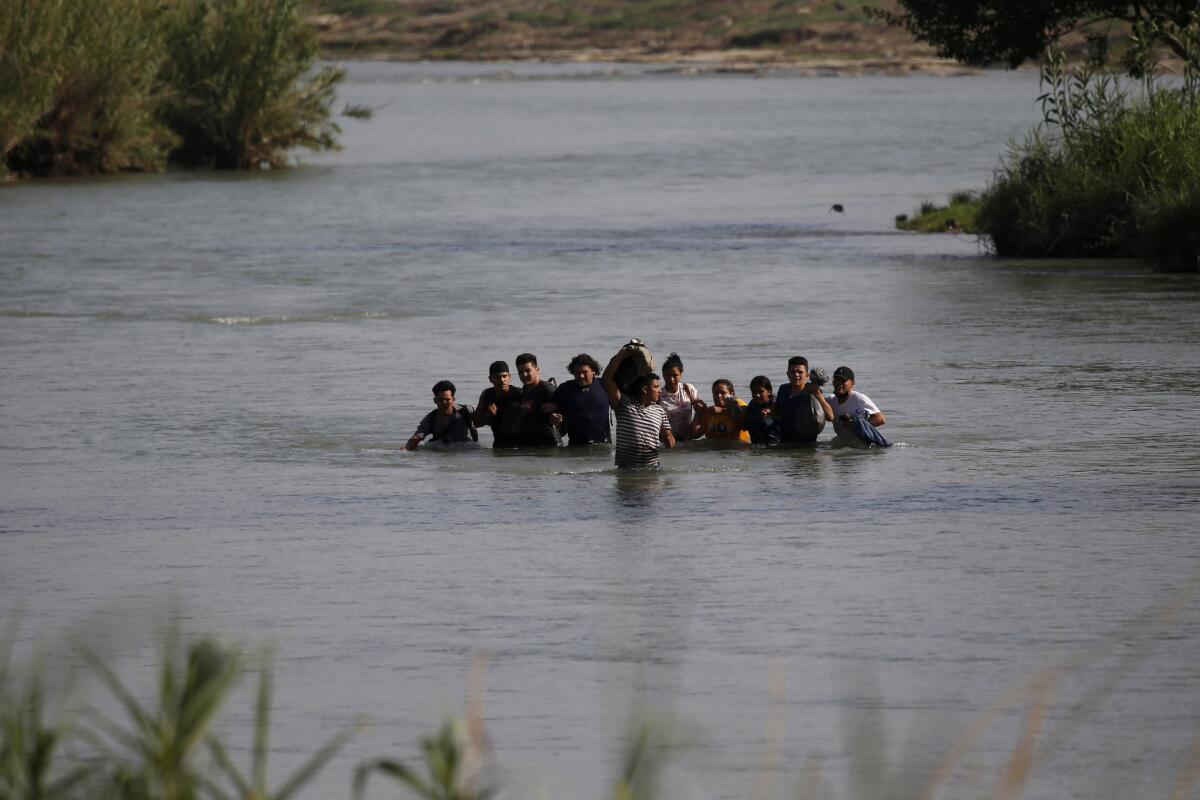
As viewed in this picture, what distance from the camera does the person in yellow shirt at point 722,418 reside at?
60.7 feet

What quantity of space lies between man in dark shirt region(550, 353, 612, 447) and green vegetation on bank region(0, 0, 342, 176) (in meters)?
37.8

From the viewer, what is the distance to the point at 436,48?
186500 mm

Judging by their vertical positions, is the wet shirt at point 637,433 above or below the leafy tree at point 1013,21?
below

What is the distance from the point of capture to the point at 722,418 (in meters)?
18.6

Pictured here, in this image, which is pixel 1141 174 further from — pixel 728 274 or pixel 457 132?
pixel 457 132

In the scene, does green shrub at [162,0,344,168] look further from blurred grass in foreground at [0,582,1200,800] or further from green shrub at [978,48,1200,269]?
blurred grass in foreground at [0,582,1200,800]

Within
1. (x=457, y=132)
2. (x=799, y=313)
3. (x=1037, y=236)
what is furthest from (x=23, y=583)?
(x=457, y=132)

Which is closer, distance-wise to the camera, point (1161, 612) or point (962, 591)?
point (1161, 612)

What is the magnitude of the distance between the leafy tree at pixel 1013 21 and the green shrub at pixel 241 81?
24562 mm

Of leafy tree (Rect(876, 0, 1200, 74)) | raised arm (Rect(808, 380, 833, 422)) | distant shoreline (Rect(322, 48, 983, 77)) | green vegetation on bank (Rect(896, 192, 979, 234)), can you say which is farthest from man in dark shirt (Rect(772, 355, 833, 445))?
distant shoreline (Rect(322, 48, 983, 77))

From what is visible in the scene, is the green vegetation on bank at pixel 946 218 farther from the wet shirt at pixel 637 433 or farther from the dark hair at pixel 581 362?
the wet shirt at pixel 637 433

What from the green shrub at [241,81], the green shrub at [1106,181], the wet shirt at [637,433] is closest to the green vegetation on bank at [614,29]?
the green shrub at [241,81]

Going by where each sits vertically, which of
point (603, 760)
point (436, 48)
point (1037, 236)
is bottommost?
point (603, 760)

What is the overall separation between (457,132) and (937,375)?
63630 mm
